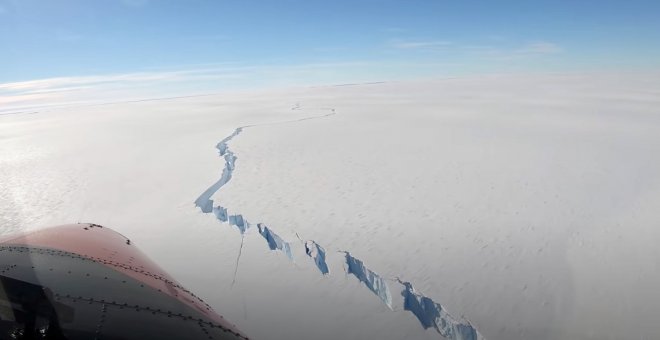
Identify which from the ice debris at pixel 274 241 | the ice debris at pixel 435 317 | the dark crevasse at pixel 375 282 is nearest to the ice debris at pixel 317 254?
the dark crevasse at pixel 375 282

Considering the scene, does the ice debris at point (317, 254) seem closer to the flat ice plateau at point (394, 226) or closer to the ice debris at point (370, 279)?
the flat ice plateau at point (394, 226)

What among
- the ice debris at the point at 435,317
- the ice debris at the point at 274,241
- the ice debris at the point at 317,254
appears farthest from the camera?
the ice debris at the point at 274,241

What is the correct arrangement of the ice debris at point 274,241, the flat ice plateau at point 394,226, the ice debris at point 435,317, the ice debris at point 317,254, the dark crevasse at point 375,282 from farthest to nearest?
the ice debris at point 274,241 → the ice debris at point 317,254 → the flat ice plateau at point 394,226 → the dark crevasse at point 375,282 → the ice debris at point 435,317

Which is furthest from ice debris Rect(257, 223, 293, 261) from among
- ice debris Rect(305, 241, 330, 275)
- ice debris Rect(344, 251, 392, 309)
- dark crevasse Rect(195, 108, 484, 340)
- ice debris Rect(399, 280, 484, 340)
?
ice debris Rect(399, 280, 484, 340)

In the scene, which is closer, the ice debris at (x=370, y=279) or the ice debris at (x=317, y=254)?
the ice debris at (x=370, y=279)

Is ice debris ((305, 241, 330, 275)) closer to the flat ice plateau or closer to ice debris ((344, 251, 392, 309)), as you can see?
the flat ice plateau
